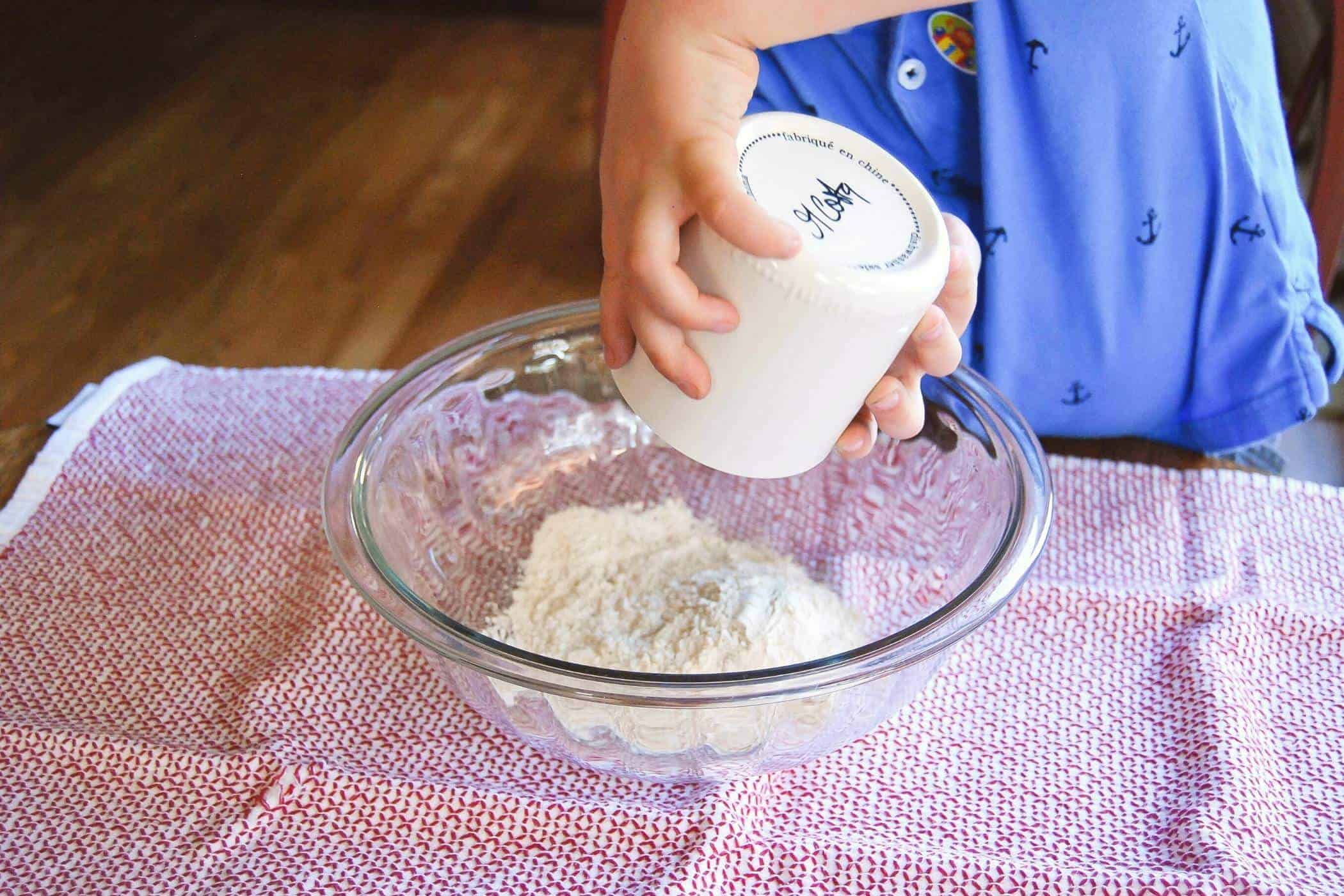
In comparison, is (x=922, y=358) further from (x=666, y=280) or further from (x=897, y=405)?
(x=666, y=280)

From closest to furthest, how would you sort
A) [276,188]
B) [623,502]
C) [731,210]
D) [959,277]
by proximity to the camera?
1. [731,210]
2. [959,277]
3. [623,502]
4. [276,188]

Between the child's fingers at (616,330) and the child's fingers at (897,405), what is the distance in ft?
0.31

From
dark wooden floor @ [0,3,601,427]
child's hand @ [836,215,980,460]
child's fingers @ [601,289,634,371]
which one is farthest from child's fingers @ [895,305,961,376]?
dark wooden floor @ [0,3,601,427]

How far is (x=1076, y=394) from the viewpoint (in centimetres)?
68

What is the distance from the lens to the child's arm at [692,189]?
Result: 1.22ft

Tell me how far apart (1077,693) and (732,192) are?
29 cm

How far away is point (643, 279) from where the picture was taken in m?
0.38

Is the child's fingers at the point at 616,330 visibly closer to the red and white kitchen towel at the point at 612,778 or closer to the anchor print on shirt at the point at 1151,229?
the red and white kitchen towel at the point at 612,778

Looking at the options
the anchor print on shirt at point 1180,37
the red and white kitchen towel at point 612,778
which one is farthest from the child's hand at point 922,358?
the anchor print on shirt at point 1180,37

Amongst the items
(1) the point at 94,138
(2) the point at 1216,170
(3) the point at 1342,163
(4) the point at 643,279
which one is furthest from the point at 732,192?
(1) the point at 94,138

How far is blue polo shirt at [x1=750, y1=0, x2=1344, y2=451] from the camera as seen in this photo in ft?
2.00

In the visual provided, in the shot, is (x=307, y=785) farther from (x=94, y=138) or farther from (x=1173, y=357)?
(x=94, y=138)

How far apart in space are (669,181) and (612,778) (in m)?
0.24

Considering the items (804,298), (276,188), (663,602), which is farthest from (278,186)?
(804,298)
